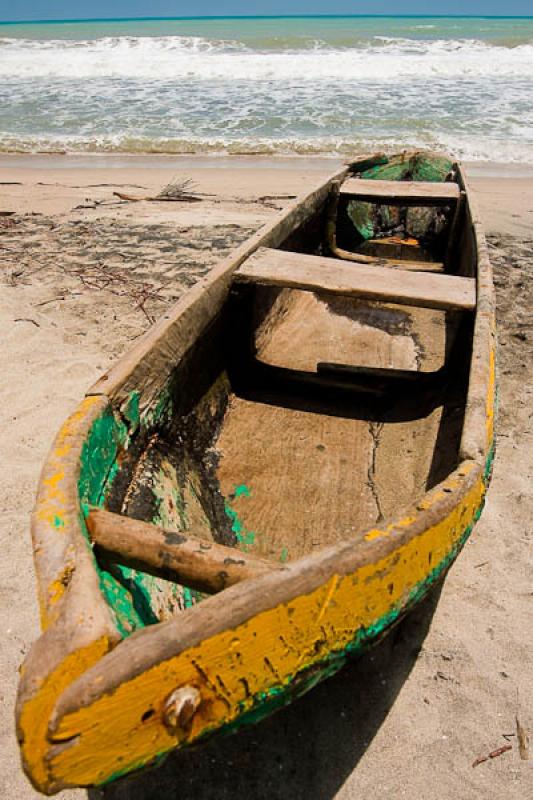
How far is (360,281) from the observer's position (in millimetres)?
2922

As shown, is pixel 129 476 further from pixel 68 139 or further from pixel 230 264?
pixel 68 139

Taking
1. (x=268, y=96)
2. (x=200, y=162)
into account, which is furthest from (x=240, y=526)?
(x=268, y=96)

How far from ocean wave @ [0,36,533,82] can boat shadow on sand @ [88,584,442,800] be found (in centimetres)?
1925

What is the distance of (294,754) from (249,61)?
2271 centimetres

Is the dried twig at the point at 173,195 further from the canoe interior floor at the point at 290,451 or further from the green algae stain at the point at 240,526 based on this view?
the green algae stain at the point at 240,526

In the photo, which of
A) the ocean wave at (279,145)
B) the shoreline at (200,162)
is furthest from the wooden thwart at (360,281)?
the ocean wave at (279,145)

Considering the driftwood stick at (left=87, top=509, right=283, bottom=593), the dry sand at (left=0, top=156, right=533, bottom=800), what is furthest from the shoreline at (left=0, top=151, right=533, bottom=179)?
the driftwood stick at (left=87, top=509, right=283, bottom=593)

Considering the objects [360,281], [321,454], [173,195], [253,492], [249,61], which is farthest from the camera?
[249,61]

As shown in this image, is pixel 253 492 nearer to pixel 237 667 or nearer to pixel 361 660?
pixel 361 660

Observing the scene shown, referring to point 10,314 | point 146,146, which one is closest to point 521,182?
point 146,146

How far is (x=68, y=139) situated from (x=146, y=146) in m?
1.87

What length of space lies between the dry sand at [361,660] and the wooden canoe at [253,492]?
0.49 m

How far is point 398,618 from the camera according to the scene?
55.7 inches

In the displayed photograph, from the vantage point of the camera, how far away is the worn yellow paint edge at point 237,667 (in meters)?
1.00
